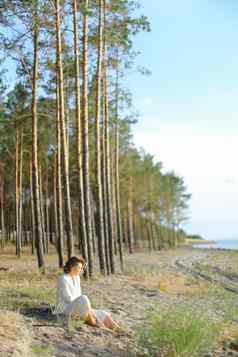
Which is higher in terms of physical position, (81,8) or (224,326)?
→ (81,8)

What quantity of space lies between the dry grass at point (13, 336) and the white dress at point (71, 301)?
2.47 feet

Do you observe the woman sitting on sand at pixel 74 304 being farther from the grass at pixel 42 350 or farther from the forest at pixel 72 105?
the forest at pixel 72 105

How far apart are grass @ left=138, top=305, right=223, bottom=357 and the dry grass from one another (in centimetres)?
179

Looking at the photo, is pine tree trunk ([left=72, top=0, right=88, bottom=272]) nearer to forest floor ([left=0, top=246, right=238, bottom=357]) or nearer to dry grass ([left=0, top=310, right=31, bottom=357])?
forest floor ([left=0, top=246, right=238, bottom=357])

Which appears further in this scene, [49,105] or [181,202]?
[181,202]

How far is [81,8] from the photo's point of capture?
20266 millimetres

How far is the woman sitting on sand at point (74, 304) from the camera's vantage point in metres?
9.66

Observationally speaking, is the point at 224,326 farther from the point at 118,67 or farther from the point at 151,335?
the point at 118,67

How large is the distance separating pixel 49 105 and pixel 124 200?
103ft

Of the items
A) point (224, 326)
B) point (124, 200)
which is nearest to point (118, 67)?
point (224, 326)

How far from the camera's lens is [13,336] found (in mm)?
8195

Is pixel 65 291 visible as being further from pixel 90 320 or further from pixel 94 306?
pixel 94 306

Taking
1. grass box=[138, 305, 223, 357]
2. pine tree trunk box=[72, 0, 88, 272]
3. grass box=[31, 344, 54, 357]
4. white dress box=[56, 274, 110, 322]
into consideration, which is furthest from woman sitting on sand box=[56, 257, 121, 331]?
pine tree trunk box=[72, 0, 88, 272]

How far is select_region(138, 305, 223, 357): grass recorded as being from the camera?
8164 millimetres
